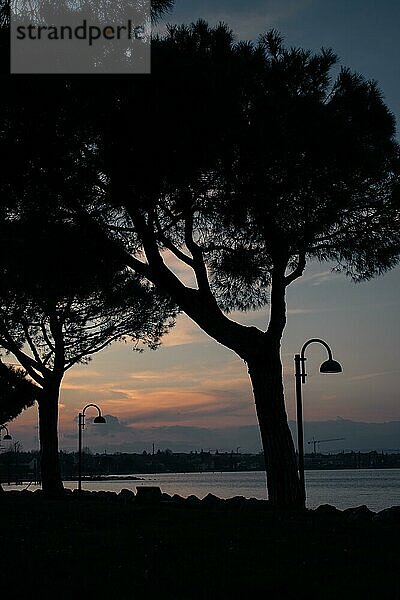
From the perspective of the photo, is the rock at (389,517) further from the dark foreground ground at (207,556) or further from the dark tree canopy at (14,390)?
the dark tree canopy at (14,390)

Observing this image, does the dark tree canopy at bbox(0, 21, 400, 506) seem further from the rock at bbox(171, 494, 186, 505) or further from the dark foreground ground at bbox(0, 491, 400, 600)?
the rock at bbox(171, 494, 186, 505)

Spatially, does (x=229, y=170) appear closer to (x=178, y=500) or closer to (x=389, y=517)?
(x=389, y=517)

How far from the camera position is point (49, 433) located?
21922 millimetres

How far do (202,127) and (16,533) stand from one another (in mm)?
5772

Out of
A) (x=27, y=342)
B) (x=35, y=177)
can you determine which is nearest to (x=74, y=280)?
(x=35, y=177)

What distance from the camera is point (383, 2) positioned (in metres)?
14.5

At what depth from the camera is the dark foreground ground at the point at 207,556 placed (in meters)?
6.79

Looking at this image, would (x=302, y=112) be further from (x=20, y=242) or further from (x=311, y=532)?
(x=311, y=532)
